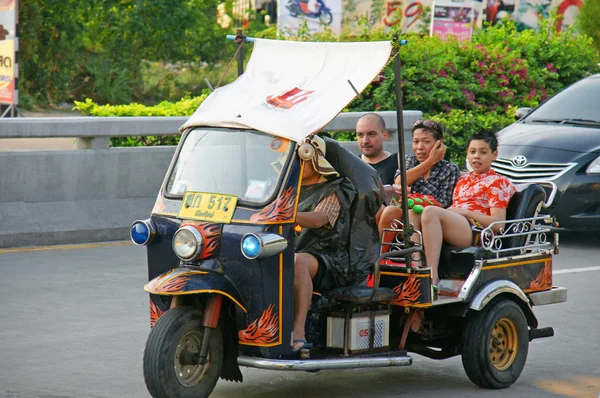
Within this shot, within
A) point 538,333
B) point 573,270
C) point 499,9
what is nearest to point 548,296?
point 538,333

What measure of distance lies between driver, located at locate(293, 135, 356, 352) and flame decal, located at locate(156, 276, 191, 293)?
725mm

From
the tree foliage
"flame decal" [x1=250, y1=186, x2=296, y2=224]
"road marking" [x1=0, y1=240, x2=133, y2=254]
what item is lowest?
"road marking" [x1=0, y1=240, x2=133, y2=254]

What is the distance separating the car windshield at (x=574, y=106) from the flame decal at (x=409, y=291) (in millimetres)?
7080

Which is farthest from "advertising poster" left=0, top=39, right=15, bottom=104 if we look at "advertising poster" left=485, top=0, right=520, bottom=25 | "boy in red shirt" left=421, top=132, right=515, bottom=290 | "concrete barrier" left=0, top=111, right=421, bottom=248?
"advertising poster" left=485, top=0, right=520, bottom=25

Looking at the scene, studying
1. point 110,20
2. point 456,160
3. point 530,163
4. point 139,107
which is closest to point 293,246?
point 530,163

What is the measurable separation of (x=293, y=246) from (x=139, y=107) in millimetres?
8620

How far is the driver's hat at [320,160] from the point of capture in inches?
242

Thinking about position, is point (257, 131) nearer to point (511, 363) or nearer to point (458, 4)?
point (511, 363)

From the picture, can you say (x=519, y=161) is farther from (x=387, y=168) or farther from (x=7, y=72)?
(x=7, y=72)

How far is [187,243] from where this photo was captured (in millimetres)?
5895

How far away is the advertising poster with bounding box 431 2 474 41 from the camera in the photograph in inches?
795

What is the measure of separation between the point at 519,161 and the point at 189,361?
7.23 meters

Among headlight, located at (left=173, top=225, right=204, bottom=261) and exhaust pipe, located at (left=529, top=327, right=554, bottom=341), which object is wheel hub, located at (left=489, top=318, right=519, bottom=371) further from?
headlight, located at (left=173, top=225, right=204, bottom=261)

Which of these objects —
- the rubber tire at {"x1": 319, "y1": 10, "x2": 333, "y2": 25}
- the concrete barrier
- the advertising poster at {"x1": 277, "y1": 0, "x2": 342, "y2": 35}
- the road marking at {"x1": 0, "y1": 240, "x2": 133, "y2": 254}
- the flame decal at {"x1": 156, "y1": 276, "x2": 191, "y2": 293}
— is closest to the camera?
the flame decal at {"x1": 156, "y1": 276, "x2": 191, "y2": 293}
